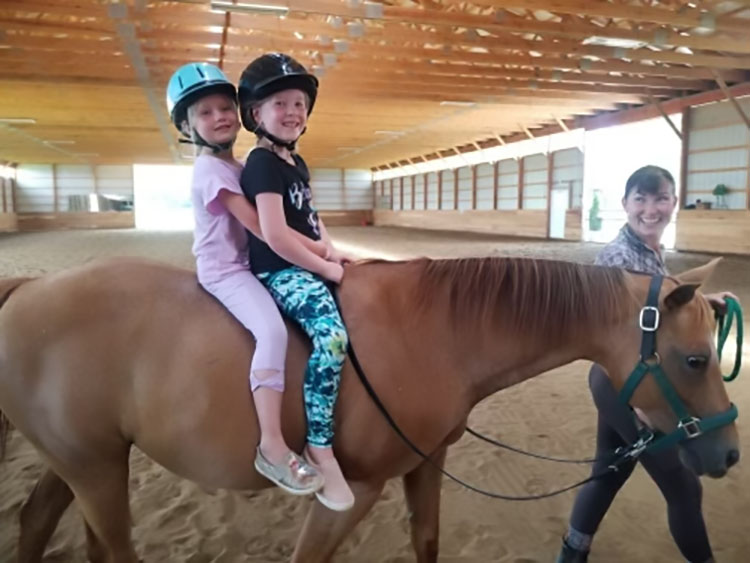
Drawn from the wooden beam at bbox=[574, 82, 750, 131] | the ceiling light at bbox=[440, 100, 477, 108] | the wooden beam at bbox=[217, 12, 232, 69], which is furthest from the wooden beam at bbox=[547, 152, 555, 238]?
the wooden beam at bbox=[217, 12, 232, 69]

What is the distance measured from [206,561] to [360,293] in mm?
1490

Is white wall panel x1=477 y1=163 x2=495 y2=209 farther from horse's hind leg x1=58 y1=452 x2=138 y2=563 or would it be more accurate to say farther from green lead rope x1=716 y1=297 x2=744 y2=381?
horse's hind leg x1=58 y1=452 x2=138 y2=563

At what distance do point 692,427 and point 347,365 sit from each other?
1.04 meters

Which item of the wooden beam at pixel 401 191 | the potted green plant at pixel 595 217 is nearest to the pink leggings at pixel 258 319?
the potted green plant at pixel 595 217

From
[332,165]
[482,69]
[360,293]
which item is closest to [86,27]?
[482,69]

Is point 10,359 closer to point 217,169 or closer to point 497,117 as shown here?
point 217,169

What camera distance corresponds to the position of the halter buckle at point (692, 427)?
63.3 inches

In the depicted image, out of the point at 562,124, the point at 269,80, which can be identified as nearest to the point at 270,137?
the point at 269,80

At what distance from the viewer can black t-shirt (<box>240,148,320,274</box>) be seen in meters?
1.67

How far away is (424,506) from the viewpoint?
82.4 inches

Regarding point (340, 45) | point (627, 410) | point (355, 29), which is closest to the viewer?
point (627, 410)

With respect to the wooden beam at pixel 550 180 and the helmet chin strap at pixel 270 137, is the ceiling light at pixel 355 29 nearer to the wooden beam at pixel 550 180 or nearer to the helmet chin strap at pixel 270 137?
the helmet chin strap at pixel 270 137

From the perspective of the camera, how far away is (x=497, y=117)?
18.7 meters

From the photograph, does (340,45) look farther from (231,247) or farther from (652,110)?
(652,110)
